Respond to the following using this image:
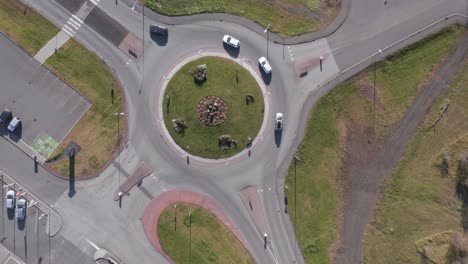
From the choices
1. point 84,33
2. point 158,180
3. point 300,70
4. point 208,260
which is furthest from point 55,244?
point 300,70

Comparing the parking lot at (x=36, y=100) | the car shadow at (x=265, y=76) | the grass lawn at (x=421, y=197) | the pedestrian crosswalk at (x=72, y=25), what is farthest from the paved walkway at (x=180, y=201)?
the pedestrian crosswalk at (x=72, y=25)

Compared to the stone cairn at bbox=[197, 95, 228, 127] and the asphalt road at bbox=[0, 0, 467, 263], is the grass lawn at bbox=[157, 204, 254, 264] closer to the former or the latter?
the asphalt road at bbox=[0, 0, 467, 263]

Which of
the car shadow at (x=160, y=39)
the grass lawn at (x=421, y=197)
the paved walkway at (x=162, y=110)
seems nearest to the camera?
the grass lawn at (x=421, y=197)

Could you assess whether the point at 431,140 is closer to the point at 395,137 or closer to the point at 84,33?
the point at 395,137

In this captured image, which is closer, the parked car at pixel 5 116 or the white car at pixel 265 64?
the parked car at pixel 5 116

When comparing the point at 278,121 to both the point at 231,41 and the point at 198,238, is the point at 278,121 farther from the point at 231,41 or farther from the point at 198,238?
the point at 198,238

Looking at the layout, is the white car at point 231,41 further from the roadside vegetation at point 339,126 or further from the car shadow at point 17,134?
the car shadow at point 17,134

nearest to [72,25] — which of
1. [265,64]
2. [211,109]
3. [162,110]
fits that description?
[162,110]
